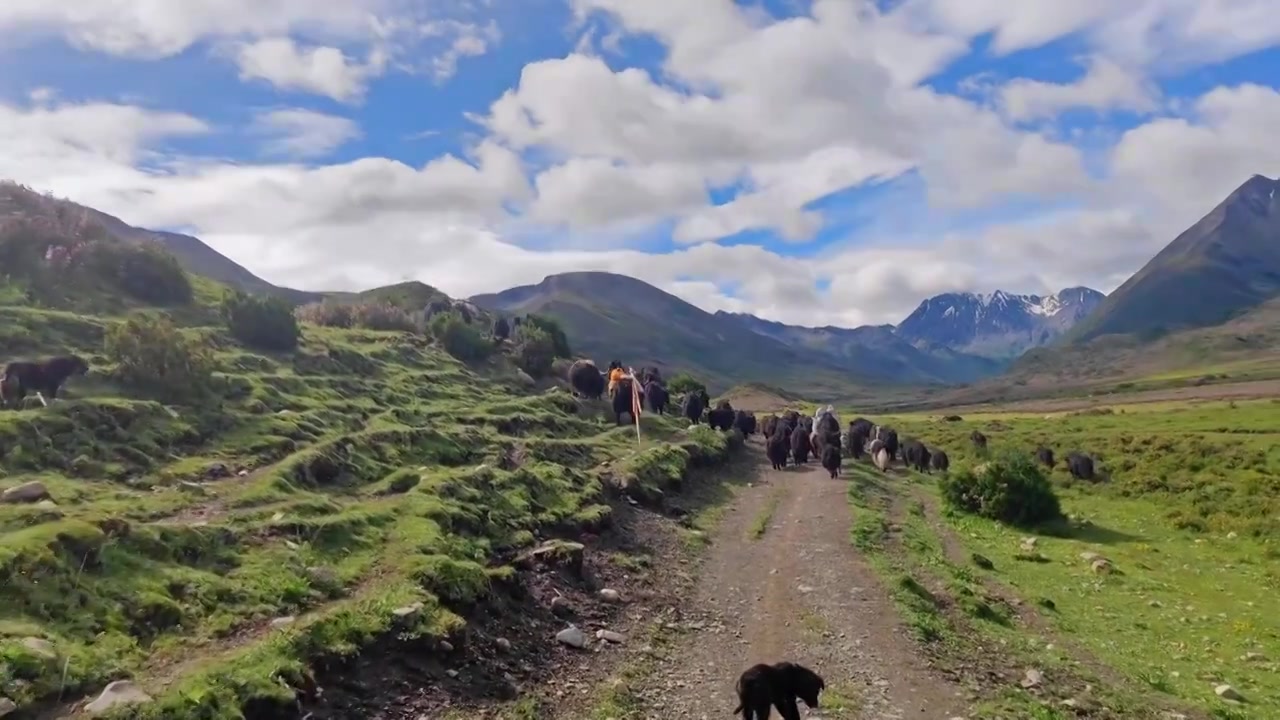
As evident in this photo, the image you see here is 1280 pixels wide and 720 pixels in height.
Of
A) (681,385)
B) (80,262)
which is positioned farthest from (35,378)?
(681,385)

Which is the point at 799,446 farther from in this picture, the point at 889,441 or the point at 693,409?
the point at 693,409

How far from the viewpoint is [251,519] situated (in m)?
16.5

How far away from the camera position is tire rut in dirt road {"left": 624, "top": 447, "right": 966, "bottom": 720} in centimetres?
1245

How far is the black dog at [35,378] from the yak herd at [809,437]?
81.7 ft

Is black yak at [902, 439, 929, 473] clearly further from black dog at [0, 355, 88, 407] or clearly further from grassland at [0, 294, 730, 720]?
black dog at [0, 355, 88, 407]

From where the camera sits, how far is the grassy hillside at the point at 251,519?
10.7 meters

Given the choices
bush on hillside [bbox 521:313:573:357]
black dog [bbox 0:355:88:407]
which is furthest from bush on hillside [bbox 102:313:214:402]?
bush on hillside [bbox 521:313:573:357]

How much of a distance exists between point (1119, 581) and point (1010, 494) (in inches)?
375

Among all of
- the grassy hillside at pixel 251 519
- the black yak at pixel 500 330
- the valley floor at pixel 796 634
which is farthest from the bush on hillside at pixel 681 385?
the valley floor at pixel 796 634

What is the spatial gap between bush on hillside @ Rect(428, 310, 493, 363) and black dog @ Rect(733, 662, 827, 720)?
144 ft

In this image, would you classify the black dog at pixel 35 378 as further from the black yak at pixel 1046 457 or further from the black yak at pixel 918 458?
the black yak at pixel 1046 457

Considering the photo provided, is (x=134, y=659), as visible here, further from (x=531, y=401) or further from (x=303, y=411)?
(x=531, y=401)

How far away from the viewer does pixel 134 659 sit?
10.6 meters

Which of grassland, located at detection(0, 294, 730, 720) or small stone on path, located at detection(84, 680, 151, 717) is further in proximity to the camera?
grassland, located at detection(0, 294, 730, 720)
